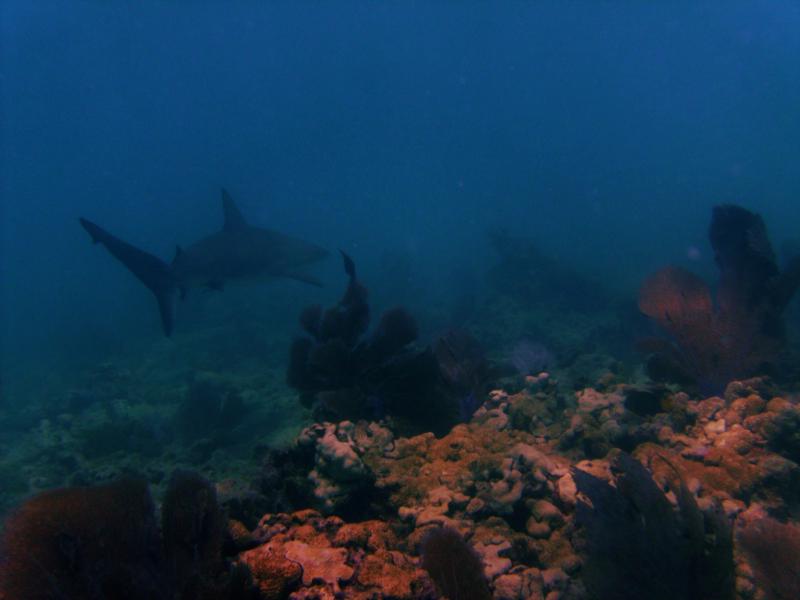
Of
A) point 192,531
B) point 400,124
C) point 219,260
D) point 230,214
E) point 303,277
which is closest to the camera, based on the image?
point 192,531

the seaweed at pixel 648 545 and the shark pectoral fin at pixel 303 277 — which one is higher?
the shark pectoral fin at pixel 303 277

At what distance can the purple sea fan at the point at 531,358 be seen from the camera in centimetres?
863

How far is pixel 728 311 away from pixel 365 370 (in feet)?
14.1

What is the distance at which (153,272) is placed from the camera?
29.8 ft

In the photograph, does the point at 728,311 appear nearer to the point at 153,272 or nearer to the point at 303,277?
the point at 303,277

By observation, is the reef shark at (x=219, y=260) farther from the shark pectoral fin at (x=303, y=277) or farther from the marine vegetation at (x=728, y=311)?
the marine vegetation at (x=728, y=311)

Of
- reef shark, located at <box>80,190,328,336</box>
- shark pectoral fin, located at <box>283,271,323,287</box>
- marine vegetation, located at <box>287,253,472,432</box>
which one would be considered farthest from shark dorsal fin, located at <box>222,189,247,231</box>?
marine vegetation, located at <box>287,253,472,432</box>

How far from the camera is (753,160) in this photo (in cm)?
13962

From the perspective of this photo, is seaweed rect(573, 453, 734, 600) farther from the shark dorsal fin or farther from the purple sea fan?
the shark dorsal fin

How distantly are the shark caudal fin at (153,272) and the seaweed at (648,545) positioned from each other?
8330mm

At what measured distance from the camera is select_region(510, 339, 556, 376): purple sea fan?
8.63 m

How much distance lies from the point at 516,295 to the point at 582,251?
22506 millimetres

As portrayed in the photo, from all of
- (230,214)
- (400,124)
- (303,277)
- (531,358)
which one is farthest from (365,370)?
(400,124)

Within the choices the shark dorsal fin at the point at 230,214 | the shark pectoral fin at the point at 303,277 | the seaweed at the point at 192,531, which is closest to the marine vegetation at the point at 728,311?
the seaweed at the point at 192,531
